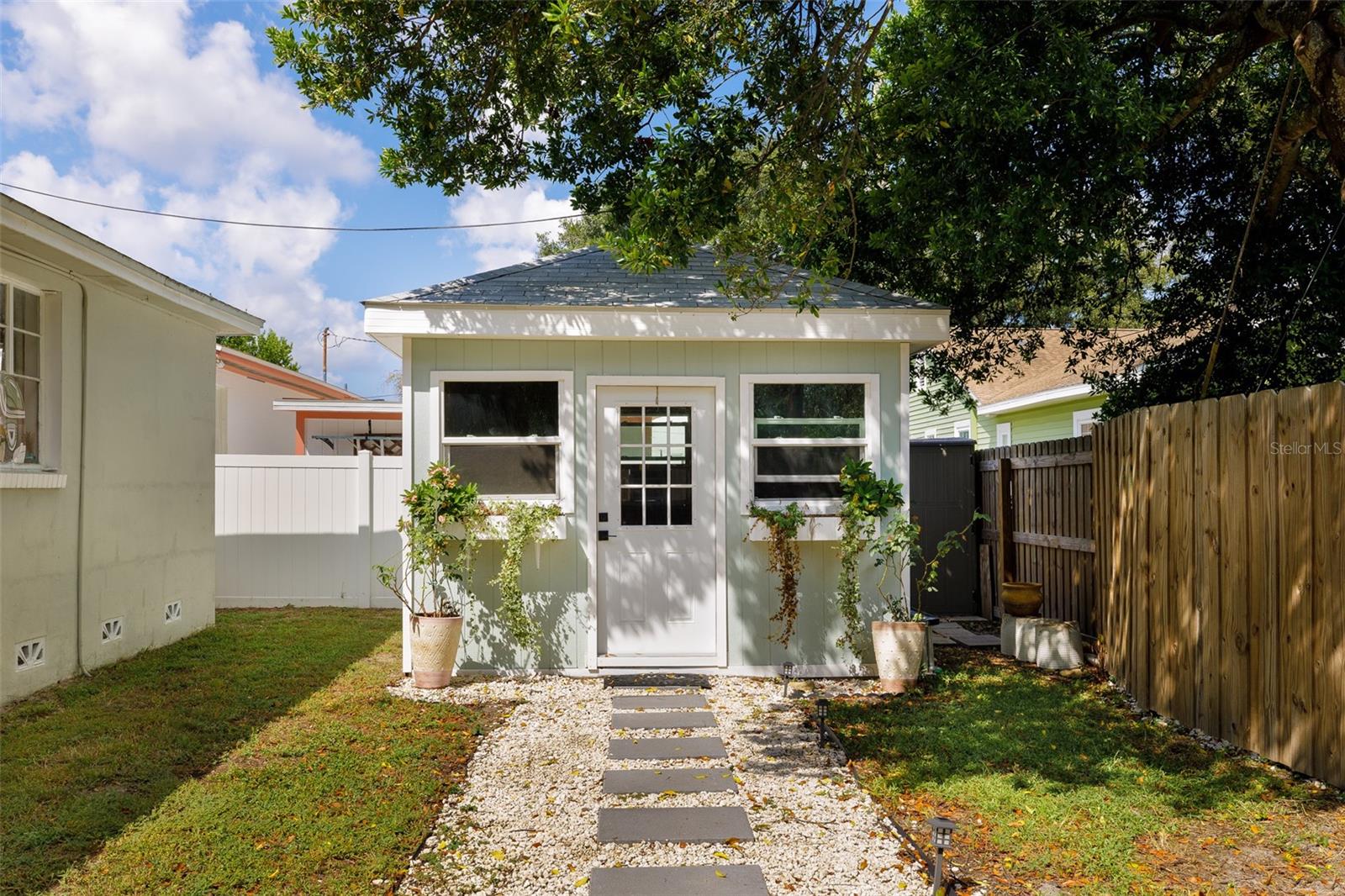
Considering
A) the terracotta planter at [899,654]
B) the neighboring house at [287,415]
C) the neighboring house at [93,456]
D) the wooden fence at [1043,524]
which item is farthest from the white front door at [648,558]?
the neighboring house at [287,415]

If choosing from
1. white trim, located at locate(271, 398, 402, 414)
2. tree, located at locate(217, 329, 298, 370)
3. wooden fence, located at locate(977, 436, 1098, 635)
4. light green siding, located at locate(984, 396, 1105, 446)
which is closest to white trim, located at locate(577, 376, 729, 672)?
wooden fence, located at locate(977, 436, 1098, 635)

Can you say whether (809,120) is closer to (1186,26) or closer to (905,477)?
(905,477)

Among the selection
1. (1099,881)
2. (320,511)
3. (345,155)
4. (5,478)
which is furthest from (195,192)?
(1099,881)

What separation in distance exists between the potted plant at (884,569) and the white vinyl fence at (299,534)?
5.32 meters

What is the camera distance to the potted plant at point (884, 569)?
5699 mm

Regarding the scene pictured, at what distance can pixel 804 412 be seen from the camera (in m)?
6.26

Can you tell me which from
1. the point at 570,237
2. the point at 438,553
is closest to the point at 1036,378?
the point at 438,553

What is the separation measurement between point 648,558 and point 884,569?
1.75 metres

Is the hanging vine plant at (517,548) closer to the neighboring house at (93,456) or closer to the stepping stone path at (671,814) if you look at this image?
the stepping stone path at (671,814)

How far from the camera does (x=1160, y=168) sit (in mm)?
7203

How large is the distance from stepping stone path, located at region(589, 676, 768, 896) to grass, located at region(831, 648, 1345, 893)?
2.48 ft

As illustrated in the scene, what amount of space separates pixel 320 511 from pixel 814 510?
225 inches

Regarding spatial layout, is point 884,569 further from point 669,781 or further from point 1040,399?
point 1040,399

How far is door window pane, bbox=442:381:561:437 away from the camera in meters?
6.15
